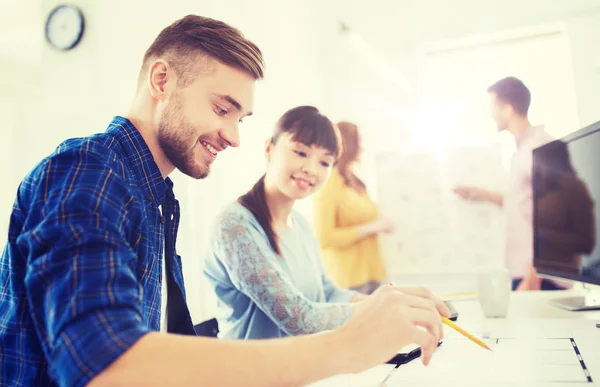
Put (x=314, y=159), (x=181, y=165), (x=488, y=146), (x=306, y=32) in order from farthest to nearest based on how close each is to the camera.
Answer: (x=306, y=32), (x=488, y=146), (x=314, y=159), (x=181, y=165)

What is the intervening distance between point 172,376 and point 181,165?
0.49 meters

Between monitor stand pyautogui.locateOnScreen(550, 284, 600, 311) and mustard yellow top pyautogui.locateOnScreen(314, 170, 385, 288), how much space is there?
922mm

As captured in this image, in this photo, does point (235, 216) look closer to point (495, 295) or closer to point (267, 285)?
point (267, 285)

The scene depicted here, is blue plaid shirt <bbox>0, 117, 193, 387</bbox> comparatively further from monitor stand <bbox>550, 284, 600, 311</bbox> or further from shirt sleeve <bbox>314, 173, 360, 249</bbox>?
shirt sleeve <bbox>314, 173, 360, 249</bbox>

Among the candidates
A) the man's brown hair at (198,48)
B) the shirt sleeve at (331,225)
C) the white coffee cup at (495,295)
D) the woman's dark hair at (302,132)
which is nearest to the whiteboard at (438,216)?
the shirt sleeve at (331,225)

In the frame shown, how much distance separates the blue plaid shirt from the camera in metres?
0.46

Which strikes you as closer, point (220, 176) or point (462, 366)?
point (462, 366)

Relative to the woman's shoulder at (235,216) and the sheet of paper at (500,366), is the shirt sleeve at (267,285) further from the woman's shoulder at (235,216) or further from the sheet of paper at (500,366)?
the sheet of paper at (500,366)

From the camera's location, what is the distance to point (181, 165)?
876mm

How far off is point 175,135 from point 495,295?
897 millimetres

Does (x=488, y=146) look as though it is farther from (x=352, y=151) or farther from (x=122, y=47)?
(x=122, y=47)

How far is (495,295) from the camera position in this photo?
119 centimetres

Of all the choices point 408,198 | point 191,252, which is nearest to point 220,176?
point 191,252

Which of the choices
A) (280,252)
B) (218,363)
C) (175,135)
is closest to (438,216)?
(280,252)
